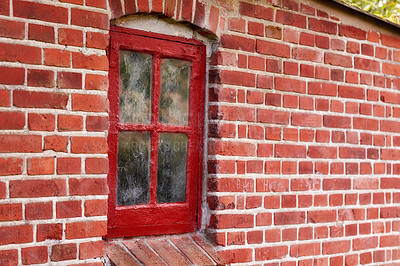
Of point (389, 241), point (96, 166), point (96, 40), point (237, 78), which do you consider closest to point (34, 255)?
point (96, 166)

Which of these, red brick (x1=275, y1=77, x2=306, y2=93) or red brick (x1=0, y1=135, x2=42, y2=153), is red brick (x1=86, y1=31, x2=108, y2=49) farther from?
red brick (x1=275, y1=77, x2=306, y2=93)

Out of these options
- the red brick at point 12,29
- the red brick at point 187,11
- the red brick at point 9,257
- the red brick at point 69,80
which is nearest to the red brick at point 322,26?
the red brick at point 187,11

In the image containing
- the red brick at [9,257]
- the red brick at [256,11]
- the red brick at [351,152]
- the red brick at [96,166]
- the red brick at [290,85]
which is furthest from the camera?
the red brick at [351,152]

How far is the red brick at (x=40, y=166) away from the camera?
81.3 inches

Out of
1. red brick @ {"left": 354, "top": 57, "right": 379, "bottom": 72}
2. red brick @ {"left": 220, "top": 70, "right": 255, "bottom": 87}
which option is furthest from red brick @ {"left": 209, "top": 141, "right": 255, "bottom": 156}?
red brick @ {"left": 354, "top": 57, "right": 379, "bottom": 72}

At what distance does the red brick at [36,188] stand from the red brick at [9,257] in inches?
9.4

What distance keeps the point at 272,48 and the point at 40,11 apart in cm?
134

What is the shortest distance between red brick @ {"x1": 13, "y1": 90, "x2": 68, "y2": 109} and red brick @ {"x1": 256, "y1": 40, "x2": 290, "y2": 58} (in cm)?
118

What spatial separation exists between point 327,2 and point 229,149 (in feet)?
3.86

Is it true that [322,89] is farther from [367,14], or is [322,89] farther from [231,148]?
[231,148]

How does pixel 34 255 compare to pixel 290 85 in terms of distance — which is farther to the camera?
pixel 290 85

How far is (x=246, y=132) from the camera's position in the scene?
8.82ft

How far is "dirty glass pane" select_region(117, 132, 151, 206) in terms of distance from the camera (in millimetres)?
2438

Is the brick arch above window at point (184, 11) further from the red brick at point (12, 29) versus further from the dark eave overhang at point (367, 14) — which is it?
the dark eave overhang at point (367, 14)
